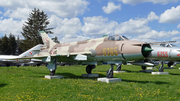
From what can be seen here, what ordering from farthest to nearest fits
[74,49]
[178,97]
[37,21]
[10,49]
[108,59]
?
[10,49], [37,21], [74,49], [108,59], [178,97]

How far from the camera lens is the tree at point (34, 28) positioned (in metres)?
53.3

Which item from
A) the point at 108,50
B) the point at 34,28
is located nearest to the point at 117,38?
the point at 108,50

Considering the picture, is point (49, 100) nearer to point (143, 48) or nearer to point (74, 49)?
point (143, 48)

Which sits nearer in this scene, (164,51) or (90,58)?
(90,58)

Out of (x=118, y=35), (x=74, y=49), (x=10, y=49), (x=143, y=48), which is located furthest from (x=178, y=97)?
(x=10, y=49)

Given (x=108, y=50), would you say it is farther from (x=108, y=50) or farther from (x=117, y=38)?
(x=117, y=38)

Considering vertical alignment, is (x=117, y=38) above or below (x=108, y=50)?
above

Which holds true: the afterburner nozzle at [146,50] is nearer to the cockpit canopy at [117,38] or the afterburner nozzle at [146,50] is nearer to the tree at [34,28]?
the cockpit canopy at [117,38]

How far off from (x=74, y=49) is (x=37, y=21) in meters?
45.3

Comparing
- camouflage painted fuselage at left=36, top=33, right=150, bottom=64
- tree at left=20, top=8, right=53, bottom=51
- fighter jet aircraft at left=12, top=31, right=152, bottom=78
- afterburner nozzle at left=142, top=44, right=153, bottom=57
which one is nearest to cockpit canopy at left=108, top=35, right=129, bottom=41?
fighter jet aircraft at left=12, top=31, right=152, bottom=78

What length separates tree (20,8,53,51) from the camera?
175 feet

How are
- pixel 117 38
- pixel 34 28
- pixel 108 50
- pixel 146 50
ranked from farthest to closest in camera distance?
pixel 34 28 → pixel 117 38 → pixel 108 50 → pixel 146 50

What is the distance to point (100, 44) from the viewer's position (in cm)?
1258

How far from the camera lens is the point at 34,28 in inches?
2151
